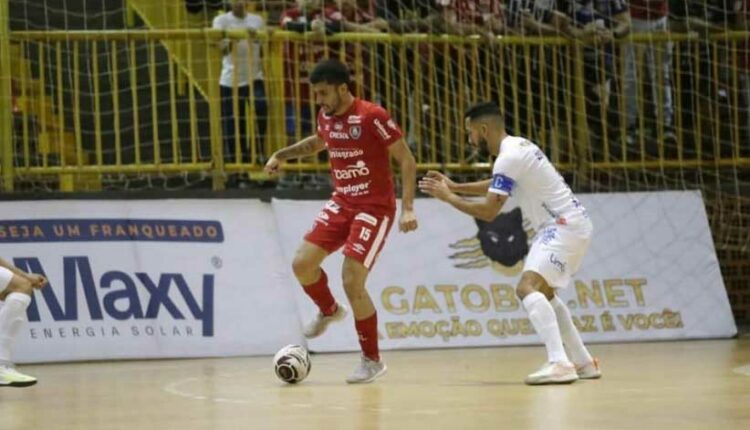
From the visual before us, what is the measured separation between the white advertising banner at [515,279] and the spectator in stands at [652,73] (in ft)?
3.30

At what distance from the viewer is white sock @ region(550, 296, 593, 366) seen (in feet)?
36.0

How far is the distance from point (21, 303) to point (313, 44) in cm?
551

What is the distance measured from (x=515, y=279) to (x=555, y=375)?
15.5ft

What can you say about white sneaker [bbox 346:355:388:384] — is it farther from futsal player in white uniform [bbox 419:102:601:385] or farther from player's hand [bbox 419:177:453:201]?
player's hand [bbox 419:177:453:201]

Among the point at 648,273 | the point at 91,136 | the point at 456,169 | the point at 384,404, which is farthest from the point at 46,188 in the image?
the point at 384,404

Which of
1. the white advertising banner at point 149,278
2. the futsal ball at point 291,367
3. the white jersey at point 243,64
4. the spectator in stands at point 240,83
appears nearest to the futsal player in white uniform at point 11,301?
the futsal ball at point 291,367

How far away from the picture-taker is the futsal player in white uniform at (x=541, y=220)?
34.9ft

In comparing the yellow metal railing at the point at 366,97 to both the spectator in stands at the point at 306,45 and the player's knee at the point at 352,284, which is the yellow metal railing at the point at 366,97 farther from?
the player's knee at the point at 352,284

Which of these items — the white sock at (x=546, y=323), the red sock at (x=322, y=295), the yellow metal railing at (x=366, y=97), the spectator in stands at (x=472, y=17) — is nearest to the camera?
the white sock at (x=546, y=323)

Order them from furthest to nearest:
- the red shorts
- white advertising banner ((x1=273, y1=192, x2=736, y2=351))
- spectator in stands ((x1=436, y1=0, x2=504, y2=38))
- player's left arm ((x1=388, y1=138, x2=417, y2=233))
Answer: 1. spectator in stands ((x1=436, y1=0, x2=504, y2=38))
2. white advertising banner ((x1=273, y1=192, x2=736, y2=351))
3. the red shorts
4. player's left arm ((x1=388, y1=138, x2=417, y2=233))

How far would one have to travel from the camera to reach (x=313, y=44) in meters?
15.6

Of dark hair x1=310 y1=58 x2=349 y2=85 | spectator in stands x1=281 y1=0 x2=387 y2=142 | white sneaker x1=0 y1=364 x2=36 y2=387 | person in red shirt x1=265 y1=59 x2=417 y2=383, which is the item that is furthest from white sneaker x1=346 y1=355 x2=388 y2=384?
spectator in stands x1=281 y1=0 x2=387 y2=142

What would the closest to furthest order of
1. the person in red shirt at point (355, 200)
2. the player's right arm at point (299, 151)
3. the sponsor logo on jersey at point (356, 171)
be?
the person in red shirt at point (355, 200) → the sponsor logo on jersey at point (356, 171) → the player's right arm at point (299, 151)

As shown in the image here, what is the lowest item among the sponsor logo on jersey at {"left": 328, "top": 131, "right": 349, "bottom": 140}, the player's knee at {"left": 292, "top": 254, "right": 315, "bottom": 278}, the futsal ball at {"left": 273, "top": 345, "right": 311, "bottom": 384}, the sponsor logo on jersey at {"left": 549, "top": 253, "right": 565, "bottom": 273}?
the futsal ball at {"left": 273, "top": 345, "right": 311, "bottom": 384}
